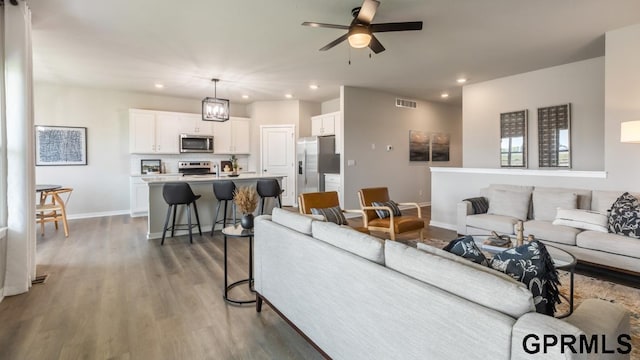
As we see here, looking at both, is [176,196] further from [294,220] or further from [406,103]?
[406,103]

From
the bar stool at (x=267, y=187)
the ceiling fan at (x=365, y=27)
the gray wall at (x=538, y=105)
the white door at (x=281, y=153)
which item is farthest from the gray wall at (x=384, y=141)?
the ceiling fan at (x=365, y=27)

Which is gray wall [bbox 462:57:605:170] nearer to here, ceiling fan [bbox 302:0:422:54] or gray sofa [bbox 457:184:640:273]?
gray sofa [bbox 457:184:640:273]

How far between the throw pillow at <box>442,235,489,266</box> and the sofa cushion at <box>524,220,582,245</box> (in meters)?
2.76

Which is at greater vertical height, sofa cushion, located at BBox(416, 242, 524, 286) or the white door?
the white door

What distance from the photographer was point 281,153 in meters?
8.27

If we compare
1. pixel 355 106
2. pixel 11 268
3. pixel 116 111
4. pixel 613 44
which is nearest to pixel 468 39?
pixel 613 44

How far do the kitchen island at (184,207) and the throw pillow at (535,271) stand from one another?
185 inches

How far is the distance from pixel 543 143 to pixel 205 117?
19.0 feet

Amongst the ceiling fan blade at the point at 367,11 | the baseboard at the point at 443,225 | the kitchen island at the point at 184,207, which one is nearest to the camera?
the ceiling fan blade at the point at 367,11

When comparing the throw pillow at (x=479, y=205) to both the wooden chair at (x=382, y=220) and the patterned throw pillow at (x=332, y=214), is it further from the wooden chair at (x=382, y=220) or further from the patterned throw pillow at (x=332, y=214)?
the patterned throw pillow at (x=332, y=214)

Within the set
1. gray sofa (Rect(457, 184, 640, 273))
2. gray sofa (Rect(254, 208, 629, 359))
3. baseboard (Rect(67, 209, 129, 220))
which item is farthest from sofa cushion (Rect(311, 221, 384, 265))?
baseboard (Rect(67, 209, 129, 220))

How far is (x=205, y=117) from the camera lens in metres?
5.64

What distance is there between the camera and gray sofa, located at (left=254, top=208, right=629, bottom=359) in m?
1.06

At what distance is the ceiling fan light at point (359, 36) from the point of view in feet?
10.1
